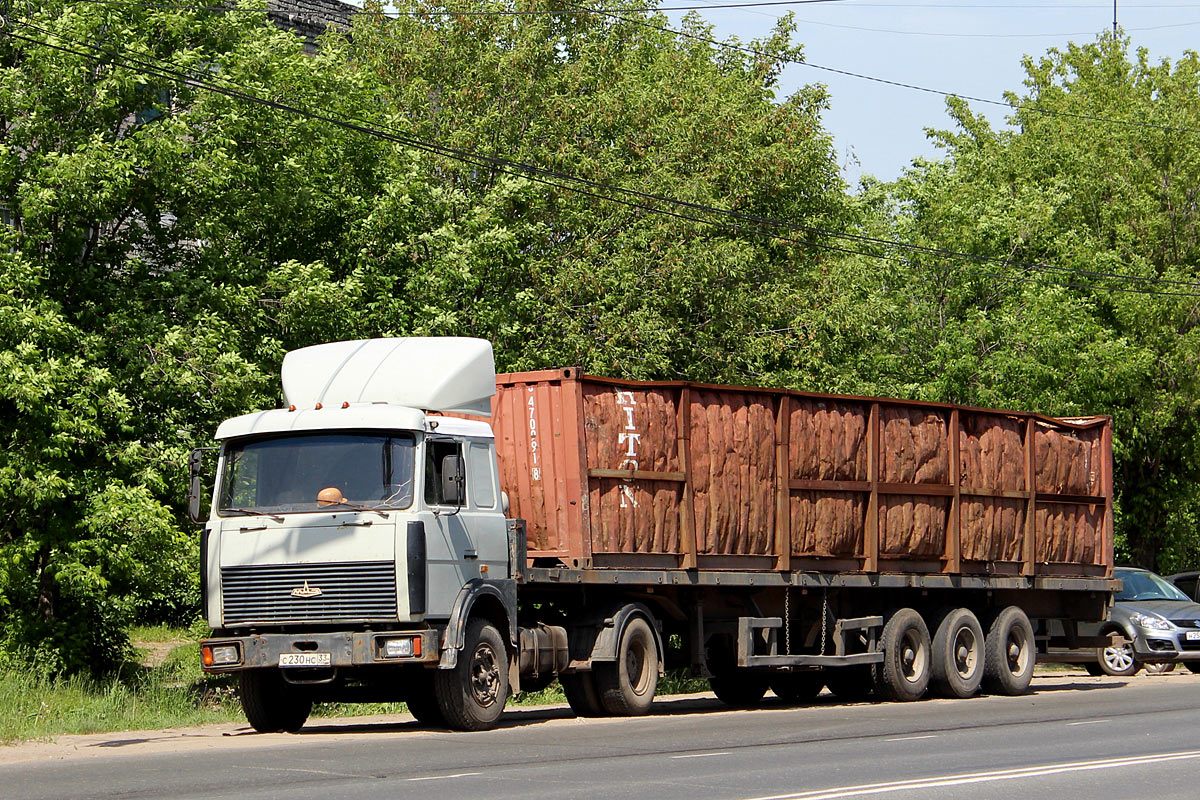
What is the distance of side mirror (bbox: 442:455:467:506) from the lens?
13.9 metres

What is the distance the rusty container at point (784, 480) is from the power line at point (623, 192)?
6.84m

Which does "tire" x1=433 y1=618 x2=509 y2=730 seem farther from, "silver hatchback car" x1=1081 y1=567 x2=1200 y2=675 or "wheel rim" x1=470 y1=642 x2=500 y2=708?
"silver hatchback car" x1=1081 y1=567 x2=1200 y2=675

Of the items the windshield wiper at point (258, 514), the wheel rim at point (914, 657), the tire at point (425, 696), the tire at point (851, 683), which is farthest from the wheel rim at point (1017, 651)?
the windshield wiper at point (258, 514)

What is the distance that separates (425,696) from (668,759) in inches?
135

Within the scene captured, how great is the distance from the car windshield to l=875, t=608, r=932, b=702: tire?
7.32 meters

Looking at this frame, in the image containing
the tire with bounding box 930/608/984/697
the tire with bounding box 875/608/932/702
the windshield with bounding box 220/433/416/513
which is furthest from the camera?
the tire with bounding box 930/608/984/697

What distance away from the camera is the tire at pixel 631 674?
16.1 m

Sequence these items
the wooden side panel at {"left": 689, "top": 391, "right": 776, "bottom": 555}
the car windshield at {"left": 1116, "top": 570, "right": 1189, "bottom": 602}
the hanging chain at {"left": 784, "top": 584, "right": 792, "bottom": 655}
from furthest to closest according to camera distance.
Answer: the car windshield at {"left": 1116, "top": 570, "right": 1189, "bottom": 602} < the hanging chain at {"left": 784, "top": 584, "right": 792, "bottom": 655} < the wooden side panel at {"left": 689, "top": 391, "right": 776, "bottom": 555}

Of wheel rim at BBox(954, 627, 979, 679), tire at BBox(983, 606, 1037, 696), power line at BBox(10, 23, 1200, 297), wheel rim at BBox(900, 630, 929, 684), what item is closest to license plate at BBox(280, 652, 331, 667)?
wheel rim at BBox(900, 630, 929, 684)

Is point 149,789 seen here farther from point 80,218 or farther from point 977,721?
point 80,218

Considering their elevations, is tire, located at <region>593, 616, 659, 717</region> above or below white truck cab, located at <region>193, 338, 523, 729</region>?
below

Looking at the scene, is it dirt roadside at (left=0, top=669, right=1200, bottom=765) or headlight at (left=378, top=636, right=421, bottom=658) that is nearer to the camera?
dirt roadside at (left=0, top=669, right=1200, bottom=765)

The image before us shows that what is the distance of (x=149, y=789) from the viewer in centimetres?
994

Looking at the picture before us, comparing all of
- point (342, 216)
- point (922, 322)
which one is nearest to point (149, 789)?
point (342, 216)
